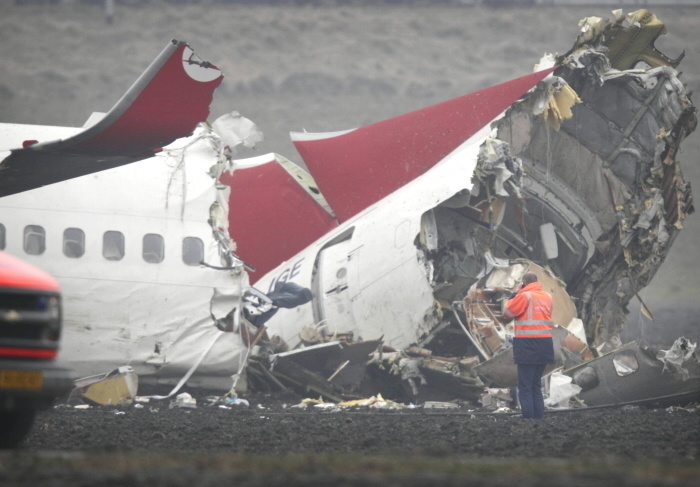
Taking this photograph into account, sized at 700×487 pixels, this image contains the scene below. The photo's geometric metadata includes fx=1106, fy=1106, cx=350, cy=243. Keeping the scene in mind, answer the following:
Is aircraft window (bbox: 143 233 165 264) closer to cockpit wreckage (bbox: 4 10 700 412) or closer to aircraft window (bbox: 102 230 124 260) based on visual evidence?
aircraft window (bbox: 102 230 124 260)

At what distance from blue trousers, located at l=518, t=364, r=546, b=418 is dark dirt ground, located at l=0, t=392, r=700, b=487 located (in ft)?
0.90

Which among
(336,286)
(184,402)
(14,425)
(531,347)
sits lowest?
(14,425)

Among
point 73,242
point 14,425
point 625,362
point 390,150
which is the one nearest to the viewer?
point 14,425

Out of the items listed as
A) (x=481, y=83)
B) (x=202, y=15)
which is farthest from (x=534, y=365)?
(x=202, y=15)

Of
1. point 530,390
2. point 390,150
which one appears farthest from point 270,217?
point 530,390

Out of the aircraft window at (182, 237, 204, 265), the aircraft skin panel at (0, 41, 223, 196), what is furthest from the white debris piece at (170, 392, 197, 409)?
the aircraft skin panel at (0, 41, 223, 196)

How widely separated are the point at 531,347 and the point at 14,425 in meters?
6.32

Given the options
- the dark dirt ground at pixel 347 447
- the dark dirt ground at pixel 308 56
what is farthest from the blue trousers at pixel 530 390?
the dark dirt ground at pixel 308 56

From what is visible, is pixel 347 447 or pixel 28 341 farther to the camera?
pixel 347 447

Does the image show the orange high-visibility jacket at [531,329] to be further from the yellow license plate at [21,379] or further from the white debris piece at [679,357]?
the yellow license plate at [21,379]

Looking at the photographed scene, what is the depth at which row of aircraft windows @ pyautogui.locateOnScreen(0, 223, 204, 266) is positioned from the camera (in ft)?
48.1

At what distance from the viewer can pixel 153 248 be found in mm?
15133

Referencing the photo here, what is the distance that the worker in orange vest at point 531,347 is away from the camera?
12250 mm

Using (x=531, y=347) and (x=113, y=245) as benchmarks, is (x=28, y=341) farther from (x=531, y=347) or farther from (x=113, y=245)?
(x=113, y=245)
